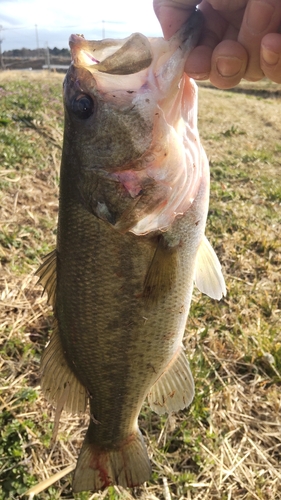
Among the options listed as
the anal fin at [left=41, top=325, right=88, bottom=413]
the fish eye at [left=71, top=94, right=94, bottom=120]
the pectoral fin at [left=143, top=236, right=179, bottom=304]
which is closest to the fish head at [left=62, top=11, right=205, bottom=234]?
the fish eye at [left=71, top=94, right=94, bottom=120]

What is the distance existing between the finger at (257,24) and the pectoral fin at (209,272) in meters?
0.81

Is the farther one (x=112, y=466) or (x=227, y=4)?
(x=112, y=466)

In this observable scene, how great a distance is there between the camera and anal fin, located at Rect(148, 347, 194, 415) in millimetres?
2189

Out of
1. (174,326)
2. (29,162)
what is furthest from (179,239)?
(29,162)

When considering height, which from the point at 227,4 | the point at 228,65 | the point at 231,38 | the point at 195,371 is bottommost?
the point at 195,371

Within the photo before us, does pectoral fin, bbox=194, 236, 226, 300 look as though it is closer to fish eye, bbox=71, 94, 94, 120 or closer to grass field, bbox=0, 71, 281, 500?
fish eye, bbox=71, 94, 94, 120

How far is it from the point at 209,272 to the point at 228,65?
2.97 feet

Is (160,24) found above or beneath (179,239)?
above

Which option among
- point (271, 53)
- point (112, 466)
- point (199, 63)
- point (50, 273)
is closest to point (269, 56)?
point (271, 53)

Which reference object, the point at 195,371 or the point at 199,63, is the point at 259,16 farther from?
the point at 195,371

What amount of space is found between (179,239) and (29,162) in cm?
421

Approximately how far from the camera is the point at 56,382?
205cm

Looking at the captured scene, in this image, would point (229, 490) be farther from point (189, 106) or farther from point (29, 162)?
point (29, 162)

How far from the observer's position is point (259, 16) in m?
1.51
